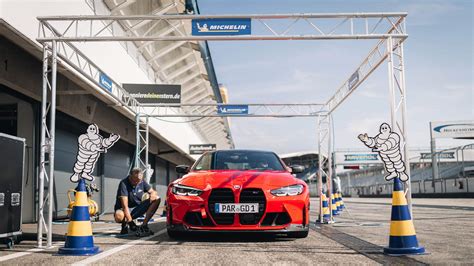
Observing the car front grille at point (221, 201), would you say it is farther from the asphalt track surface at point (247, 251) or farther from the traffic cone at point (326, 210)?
the traffic cone at point (326, 210)

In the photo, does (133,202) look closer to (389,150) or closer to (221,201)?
(221,201)

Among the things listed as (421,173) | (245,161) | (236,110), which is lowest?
(245,161)

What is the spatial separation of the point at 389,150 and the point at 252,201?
6.27 feet

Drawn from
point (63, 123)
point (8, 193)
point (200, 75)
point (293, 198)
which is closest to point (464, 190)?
point (200, 75)

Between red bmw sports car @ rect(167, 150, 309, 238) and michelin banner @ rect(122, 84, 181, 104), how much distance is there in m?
8.68

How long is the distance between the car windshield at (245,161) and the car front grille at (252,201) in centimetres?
121

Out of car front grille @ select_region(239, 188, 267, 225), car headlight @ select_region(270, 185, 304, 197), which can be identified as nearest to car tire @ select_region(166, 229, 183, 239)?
car front grille @ select_region(239, 188, 267, 225)

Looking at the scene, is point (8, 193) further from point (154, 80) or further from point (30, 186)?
point (154, 80)

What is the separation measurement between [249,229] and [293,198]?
2.46ft

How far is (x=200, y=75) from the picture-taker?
27344 millimetres

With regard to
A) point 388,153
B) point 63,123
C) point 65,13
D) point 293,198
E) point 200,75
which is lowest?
point 293,198

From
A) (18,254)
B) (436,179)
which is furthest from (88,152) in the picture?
(436,179)

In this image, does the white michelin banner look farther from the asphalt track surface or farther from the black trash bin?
the black trash bin

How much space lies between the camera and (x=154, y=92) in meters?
15.8
